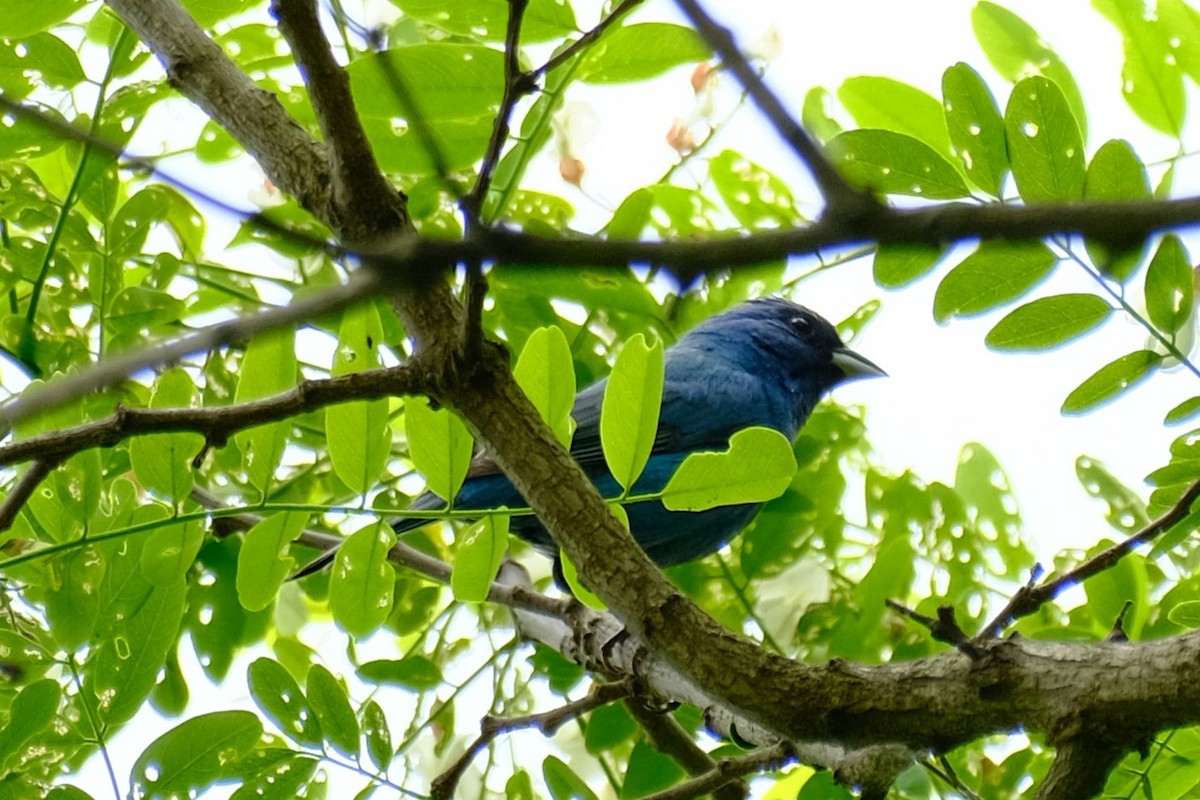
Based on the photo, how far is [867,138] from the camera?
243 cm

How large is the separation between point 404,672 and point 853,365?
8.09ft

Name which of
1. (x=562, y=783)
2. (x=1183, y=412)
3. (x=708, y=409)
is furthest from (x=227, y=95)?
(x=708, y=409)

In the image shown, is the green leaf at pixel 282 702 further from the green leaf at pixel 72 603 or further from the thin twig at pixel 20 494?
the thin twig at pixel 20 494

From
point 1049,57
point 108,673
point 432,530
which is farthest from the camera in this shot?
point 432,530

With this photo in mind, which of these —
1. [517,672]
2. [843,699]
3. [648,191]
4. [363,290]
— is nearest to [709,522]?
[517,672]

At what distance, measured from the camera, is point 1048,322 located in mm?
2418

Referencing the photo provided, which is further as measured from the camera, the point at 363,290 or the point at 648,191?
the point at 648,191

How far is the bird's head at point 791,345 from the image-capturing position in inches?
199

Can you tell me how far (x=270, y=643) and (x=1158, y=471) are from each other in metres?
2.22

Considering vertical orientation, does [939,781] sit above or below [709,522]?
below

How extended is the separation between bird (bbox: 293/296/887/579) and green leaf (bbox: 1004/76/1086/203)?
1.44m

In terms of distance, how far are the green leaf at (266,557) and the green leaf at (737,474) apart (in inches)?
27.4

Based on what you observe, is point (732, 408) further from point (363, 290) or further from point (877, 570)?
point (363, 290)

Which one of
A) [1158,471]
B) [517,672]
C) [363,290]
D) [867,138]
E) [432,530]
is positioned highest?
[432,530]
